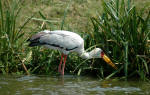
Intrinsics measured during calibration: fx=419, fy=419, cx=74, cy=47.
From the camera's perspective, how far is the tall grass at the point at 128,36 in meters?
7.23

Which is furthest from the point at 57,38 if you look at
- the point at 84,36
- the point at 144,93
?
the point at 144,93

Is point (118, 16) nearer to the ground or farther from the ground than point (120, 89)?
farther from the ground

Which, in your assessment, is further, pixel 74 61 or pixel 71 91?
pixel 74 61

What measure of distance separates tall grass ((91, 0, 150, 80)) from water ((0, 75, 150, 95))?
0.34 m

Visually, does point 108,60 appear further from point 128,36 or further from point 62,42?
point 62,42

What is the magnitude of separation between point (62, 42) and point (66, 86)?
4.74 feet

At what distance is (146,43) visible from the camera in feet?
24.0

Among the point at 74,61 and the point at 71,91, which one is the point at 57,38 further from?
the point at 71,91

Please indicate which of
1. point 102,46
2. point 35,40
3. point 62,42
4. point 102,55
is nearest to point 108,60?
point 102,55

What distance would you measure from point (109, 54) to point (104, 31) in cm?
52

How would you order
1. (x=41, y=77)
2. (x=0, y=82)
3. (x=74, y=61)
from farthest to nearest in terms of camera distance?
(x=74, y=61) → (x=41, y=77) → (x=0, y=82)

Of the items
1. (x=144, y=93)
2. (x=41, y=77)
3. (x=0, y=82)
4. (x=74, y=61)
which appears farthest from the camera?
(x=74, y=61)

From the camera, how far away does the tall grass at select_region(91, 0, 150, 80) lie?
23.7 feet

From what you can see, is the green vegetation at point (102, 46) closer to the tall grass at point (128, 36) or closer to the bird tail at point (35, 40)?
the tall grass at point (128, 36)
